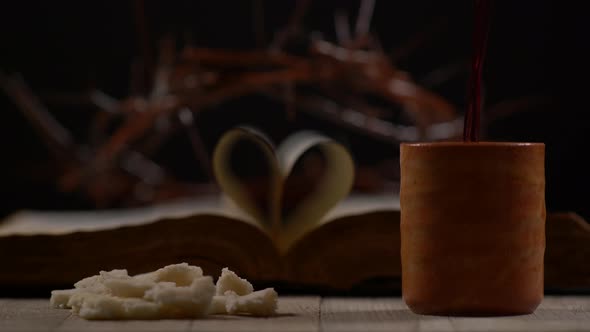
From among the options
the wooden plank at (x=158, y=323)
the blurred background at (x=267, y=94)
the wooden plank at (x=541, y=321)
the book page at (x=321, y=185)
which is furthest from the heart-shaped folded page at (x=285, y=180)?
the blurred background at (x=267, y=94)

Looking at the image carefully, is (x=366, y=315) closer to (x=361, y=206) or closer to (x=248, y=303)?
(x=248, y=303)

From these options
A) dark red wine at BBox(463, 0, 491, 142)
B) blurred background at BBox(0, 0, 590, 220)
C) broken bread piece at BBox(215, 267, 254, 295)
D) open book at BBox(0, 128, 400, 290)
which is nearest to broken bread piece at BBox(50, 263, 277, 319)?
broken bread piece at BBox(215, 267, 254, 295)

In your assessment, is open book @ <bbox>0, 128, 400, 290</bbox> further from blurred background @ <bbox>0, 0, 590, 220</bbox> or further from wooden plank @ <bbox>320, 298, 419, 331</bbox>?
blurred background @ <bbox>0, 0, 590, 220</bbox>

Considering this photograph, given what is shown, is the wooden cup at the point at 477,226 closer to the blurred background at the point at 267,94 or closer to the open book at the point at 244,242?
the open book at the point at 244,242

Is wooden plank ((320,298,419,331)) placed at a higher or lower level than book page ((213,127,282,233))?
lower

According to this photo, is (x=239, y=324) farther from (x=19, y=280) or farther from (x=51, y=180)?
(x=51, y=180)

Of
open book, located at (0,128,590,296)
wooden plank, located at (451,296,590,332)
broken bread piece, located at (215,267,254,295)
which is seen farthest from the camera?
open book, located at (0,128,590,296)
